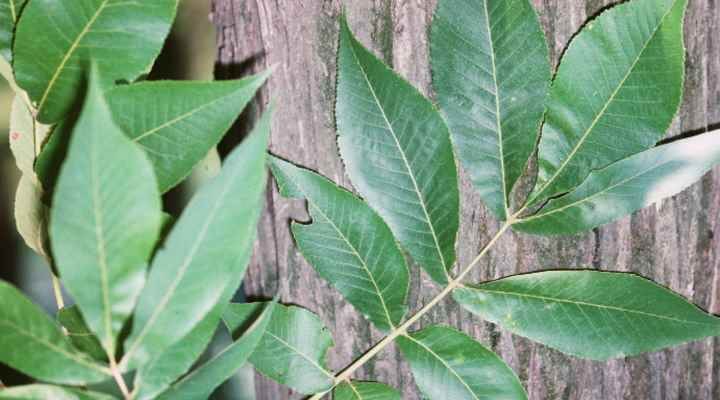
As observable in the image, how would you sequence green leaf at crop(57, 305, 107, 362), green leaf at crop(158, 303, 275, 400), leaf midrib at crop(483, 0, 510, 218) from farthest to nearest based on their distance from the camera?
leaf midrib at crop(483, 0, 510, 218), green leaf at crop(57, 305, 107, 362), green leaf at crop(158, 303, 275, 400)

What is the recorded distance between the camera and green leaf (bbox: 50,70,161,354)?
38cm

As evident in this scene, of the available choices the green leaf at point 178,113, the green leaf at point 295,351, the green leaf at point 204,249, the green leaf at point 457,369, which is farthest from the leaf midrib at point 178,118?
the green leaf at point 457,369

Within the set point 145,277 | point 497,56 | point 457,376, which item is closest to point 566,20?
point 497,56

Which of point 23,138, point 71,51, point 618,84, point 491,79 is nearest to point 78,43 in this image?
point 71,51

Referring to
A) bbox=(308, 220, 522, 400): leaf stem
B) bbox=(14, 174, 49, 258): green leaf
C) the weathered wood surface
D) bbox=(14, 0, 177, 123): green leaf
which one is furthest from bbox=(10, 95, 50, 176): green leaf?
bbox=(308, 220, 522, 400): leaf stem

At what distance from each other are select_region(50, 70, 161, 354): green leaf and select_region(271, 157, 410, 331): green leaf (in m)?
0.30

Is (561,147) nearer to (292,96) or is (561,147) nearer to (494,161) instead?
(494,161)

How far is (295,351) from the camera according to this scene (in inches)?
28.1

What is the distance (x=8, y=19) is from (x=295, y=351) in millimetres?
417

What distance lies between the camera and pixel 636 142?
27.4 inches

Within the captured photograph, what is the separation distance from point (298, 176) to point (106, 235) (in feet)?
1.07

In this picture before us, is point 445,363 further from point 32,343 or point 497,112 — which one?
point 32,343

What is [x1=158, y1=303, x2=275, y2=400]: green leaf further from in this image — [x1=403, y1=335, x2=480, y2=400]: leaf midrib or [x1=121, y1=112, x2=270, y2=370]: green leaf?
[x1=403, y1=335, x2=480, y2=400]: leaf midrib

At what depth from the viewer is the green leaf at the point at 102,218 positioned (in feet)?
1.23
